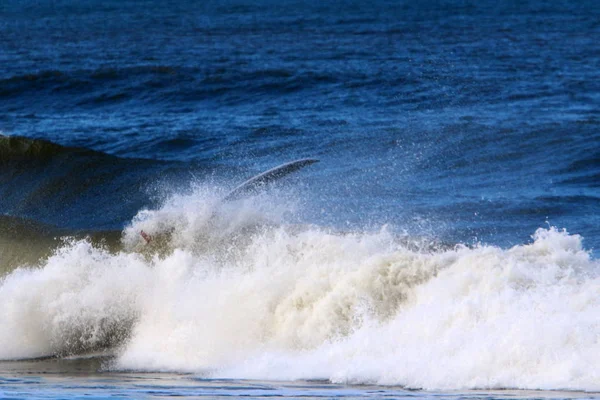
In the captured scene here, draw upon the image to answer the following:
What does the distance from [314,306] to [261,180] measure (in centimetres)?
542

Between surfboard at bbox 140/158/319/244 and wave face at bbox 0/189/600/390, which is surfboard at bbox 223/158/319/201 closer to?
surfboard at bbox 140/158/319/244

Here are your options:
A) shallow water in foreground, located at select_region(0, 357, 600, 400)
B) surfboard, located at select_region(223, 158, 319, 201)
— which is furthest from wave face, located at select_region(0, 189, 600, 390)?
surfboard, located at select_region(223, 158, 319, 201)

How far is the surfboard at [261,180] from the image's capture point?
51.4 feet

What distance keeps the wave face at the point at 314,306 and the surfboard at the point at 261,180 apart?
0.84m

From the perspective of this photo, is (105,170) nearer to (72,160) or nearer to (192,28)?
(72,160)

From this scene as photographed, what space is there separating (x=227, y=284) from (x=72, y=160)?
10.7 m

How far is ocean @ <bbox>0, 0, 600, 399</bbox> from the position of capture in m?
9.47

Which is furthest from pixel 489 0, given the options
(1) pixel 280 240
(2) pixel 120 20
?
(1) pixel 280 240

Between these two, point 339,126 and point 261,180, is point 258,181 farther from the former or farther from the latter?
point 339,126

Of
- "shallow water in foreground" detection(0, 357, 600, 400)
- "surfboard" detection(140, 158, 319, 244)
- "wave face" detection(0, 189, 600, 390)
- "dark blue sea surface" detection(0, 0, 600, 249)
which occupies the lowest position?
"shallow water in foreground" detection(0, 357, 600, 400)

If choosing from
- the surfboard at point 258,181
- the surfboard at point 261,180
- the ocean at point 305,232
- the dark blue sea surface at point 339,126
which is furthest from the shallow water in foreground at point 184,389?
the dark blue sea surface at point 339,126

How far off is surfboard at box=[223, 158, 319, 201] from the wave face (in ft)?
2.77

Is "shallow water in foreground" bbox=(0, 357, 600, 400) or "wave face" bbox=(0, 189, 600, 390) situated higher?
"wave face" bbox=(0, 189, 600, 390)

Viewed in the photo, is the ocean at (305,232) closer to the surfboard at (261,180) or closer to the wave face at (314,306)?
the wave face at (314,306)
